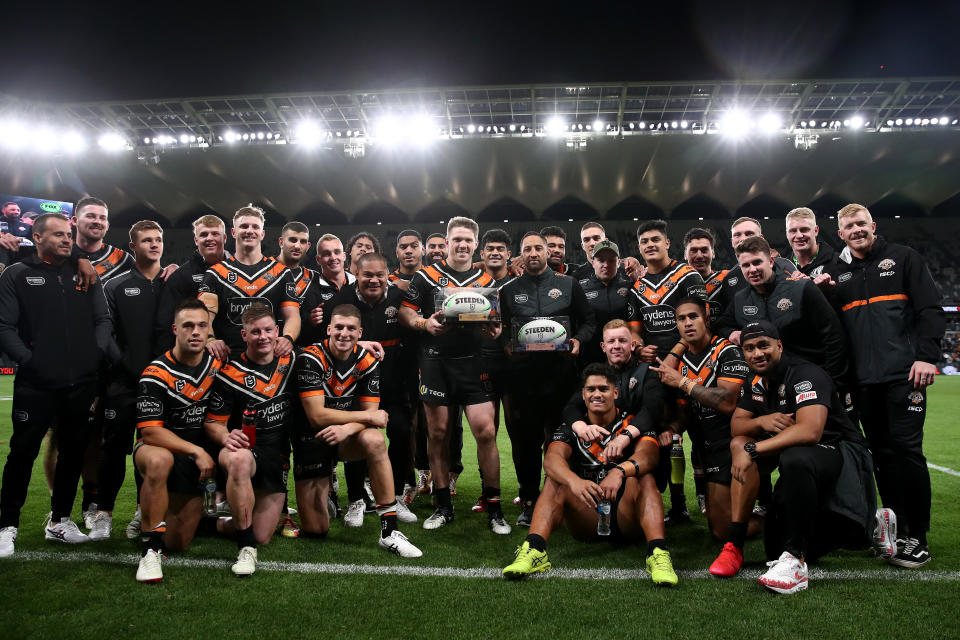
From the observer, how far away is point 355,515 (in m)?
4.54

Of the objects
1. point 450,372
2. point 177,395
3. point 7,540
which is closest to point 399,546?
point 450,372

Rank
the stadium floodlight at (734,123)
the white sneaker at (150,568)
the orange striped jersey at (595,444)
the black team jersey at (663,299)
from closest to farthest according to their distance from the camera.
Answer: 1. the white sneaker at (150,568)
2. the orange striped jersey at (595,444)
3. the black team jersey at (663,299)
4. the stadium floodlight at (734,123)

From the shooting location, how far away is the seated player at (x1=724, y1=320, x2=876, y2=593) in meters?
3.24

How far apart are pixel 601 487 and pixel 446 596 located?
3.49 feet

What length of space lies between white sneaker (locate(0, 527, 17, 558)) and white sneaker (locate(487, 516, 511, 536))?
9.98 feet

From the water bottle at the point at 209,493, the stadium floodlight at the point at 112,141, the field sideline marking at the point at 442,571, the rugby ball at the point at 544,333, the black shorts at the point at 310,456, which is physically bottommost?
the field sideline marking at the point at 442,571

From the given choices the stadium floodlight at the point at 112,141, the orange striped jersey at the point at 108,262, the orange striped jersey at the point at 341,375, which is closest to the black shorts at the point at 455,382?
the orange striped jersey at the point at 341,375

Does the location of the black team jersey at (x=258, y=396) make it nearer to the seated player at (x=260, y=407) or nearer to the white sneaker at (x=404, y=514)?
the seated player at (x=260, y=407)

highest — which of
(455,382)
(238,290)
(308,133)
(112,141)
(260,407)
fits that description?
(112,141)

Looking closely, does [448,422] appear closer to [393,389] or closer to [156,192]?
[393,389]

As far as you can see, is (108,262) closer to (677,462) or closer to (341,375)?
(341,375)

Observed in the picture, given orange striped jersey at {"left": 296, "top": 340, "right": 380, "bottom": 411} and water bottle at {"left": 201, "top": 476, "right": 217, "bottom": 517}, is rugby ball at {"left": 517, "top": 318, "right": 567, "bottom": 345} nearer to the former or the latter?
orange striped jersey at {"left": 296, "top": 340, "right": 380, "bottom": 411}

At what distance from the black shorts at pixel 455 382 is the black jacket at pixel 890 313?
260 cm

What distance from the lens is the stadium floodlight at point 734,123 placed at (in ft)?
63.5
